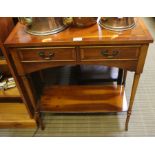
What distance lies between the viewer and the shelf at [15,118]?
1.40 meters

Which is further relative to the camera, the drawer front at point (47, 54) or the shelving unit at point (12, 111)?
the shelving unit at point (12, 111)

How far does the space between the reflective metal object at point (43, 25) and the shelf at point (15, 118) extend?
2.38 ft

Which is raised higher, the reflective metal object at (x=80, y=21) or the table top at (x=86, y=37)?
the reflective metal object at (x=80, y=21)

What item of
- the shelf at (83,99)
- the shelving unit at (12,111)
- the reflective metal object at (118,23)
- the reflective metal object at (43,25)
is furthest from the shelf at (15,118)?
the reflective metal object at (118,23)

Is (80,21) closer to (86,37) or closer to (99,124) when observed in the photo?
(86,37)

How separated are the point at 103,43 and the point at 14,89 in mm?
791

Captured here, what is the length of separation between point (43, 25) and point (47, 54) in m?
0.14

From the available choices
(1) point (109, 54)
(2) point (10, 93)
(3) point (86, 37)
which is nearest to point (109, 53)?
(1) point (109, 54)

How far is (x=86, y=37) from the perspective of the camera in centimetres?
90

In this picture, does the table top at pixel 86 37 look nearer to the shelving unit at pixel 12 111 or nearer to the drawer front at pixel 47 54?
the drawer front at pixel 47 54

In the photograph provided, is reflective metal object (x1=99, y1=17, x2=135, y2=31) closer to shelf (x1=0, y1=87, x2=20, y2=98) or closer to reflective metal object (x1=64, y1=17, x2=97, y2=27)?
reflective metal object (x1=64, y1=17, x2=97, y2=27)

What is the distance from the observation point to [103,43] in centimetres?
89

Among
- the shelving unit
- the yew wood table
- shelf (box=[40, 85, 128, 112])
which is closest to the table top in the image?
the yew wood table
